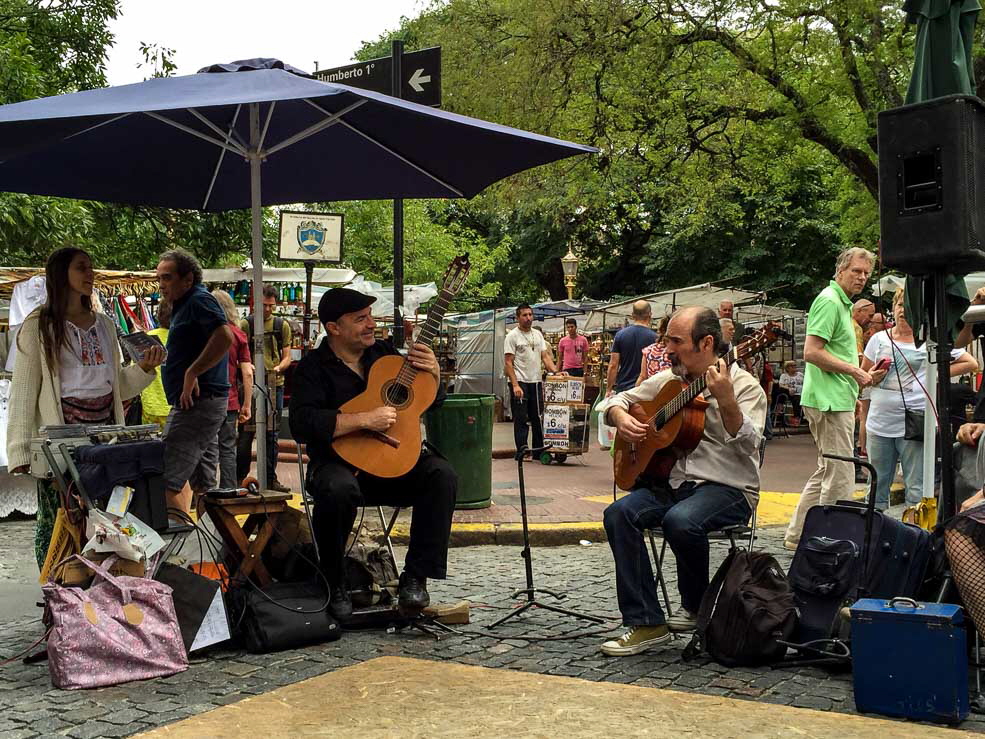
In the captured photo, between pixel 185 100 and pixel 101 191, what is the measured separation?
96.2 inches

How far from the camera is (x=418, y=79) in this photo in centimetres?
812

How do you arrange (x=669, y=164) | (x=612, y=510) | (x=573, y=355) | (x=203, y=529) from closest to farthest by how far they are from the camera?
(x=612, y=510)
(x=203, y=529)
(x=669, y=164)
(x=573, y=355)

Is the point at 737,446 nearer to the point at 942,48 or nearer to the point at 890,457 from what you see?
the point at 942,48

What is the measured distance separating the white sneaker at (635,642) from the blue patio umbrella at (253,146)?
7.20 feet

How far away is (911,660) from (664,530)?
134 cm

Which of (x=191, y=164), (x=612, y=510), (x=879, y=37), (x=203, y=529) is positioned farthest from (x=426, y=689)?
(x=879, y=37)

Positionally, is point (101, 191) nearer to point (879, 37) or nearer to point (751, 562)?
point (751, 562)

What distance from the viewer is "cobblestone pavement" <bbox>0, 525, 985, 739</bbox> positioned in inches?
166

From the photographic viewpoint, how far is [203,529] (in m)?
5.72

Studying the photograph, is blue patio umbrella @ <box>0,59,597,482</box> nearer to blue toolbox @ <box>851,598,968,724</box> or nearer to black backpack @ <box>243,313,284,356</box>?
blue toolbox @ <box>851,598,968,724</box>

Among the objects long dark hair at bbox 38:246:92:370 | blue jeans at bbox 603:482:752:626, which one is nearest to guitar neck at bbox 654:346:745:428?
blue jeans at bbox 603:482:752:626

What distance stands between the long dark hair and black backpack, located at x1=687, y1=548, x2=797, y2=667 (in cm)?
342

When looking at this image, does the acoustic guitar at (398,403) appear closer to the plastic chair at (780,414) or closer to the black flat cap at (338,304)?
the black flat cap at (338,304)

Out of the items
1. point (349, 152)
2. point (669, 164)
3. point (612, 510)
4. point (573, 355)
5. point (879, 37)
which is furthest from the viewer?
point (573, 355)
